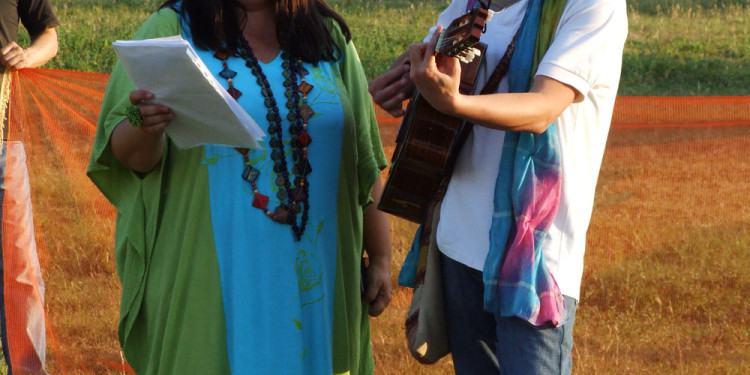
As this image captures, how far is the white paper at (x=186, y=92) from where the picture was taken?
2.16 m

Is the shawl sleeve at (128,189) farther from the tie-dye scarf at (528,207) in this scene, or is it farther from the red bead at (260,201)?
the tie-dye scarf at (528,207)

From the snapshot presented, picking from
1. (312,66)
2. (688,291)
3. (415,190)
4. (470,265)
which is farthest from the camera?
(688,291)

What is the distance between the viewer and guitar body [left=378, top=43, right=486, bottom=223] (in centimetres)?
231

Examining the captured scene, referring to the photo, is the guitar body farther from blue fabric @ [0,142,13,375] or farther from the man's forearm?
the man's forearm

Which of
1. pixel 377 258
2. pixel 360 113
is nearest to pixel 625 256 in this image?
pixel 377 258

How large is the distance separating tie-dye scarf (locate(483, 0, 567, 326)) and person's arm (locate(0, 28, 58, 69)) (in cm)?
253

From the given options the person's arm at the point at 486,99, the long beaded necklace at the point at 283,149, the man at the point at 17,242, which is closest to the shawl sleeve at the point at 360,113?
the long beaded necklace at the point at 283,149

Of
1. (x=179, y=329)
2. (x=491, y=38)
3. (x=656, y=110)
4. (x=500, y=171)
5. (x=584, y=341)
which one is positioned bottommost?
(x=584, y=341)

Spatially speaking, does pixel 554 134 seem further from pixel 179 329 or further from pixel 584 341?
pixel 584 341

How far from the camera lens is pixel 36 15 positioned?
4.36 meters

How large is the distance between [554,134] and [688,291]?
2279 millimetres

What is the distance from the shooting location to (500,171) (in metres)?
2.21

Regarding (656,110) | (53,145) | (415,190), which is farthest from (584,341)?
(53,145)

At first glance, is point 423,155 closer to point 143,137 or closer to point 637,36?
point 143,137
